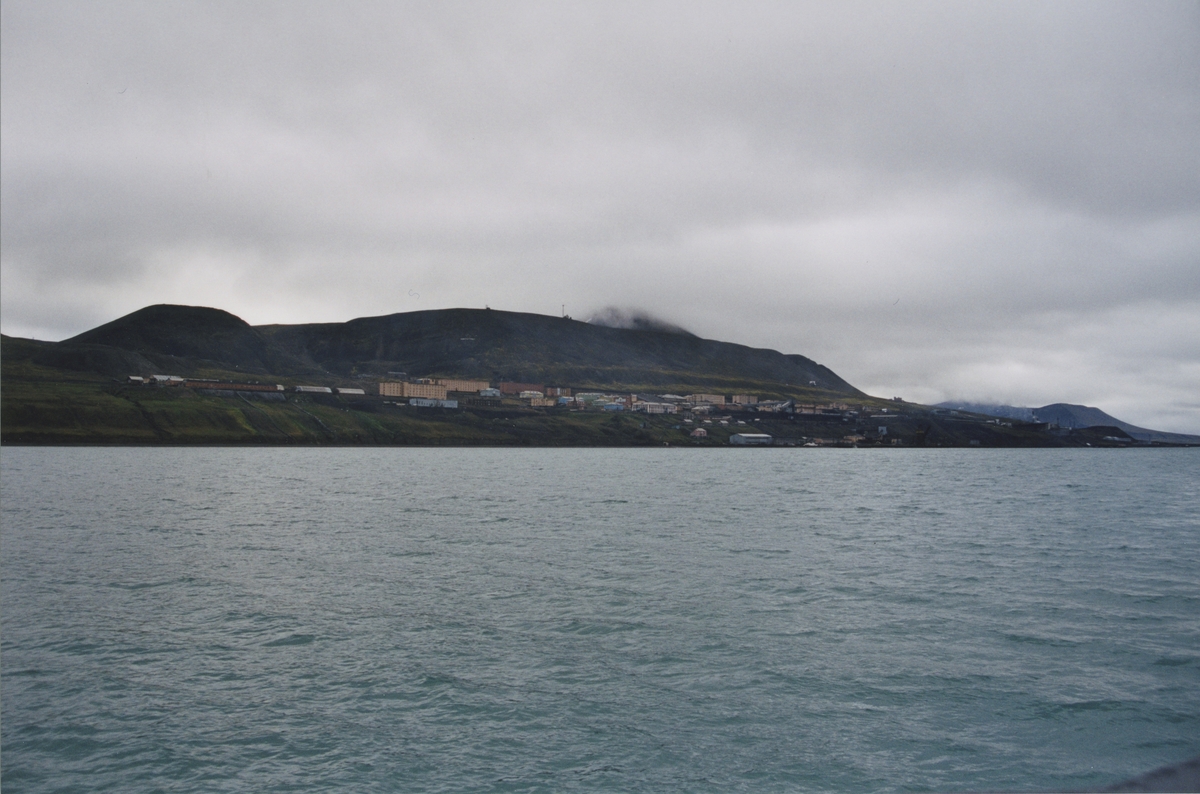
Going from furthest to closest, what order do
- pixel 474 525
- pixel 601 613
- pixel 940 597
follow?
pixel 474 525 < pixel 940 597 < pixel 601 613

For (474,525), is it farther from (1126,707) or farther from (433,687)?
(1126,707)

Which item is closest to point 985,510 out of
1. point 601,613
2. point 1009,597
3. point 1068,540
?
point 1068,540

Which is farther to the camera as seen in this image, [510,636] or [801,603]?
[801,603]

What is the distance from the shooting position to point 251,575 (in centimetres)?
3366

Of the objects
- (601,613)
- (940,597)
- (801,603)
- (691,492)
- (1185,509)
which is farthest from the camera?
(691,492)

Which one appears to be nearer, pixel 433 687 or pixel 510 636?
pixel 433 687

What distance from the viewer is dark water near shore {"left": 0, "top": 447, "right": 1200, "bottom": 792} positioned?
583 inches

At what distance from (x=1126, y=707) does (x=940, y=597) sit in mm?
12439

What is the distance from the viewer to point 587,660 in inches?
818

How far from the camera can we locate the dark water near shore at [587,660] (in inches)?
583

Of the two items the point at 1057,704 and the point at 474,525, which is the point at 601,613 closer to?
the point at 1057,704

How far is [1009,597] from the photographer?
98.8 feet

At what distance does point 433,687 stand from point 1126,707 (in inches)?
645

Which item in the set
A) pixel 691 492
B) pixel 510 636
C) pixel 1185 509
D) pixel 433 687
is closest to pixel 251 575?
pixel 510 636
